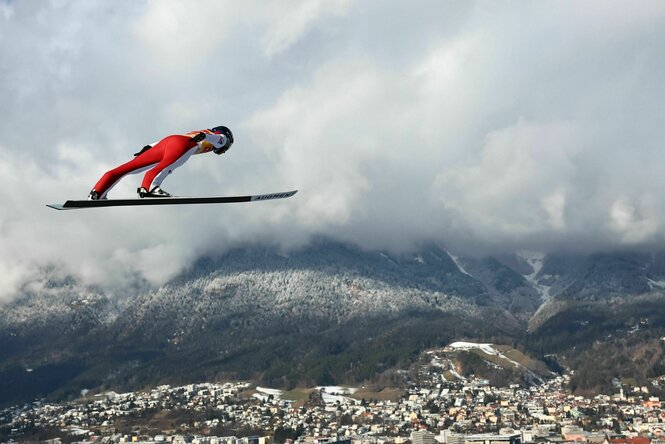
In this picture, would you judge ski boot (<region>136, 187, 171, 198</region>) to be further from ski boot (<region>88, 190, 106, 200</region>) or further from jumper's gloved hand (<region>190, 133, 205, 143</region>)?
jumper's gloved hand (<region>190, 133, 205, 143</region>)

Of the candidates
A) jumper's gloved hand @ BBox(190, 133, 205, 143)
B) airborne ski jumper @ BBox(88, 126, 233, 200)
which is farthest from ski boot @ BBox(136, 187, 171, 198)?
jumper's gloved hand @ BBox(190, 133, 205, 143)

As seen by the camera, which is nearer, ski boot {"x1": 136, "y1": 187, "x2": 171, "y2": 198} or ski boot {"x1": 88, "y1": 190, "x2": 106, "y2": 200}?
ski boot {"x1": 136, "y1": 187, "x2": 171, "y2": 198}

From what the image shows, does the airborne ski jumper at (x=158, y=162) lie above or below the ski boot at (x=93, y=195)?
above

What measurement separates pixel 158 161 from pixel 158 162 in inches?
1.3

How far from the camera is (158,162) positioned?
90.5 feet

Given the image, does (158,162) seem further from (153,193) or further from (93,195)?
(93,195)

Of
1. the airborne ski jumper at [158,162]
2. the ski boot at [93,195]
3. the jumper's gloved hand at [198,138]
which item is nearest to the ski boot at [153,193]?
the airborne ski jumper at [158,162]

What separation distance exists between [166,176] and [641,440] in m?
187

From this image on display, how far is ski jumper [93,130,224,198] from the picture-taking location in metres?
27.3

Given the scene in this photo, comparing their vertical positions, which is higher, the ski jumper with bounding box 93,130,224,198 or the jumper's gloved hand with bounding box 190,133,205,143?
the jumper's gloved hand with bounding box 190,133,205,143

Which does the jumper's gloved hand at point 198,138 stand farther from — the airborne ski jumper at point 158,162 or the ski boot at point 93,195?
the ski boot at point 93,195

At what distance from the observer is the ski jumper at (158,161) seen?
27312mm

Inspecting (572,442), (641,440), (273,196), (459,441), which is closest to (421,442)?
(459,441)

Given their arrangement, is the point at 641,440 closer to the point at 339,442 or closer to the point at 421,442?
the point at 421,442
